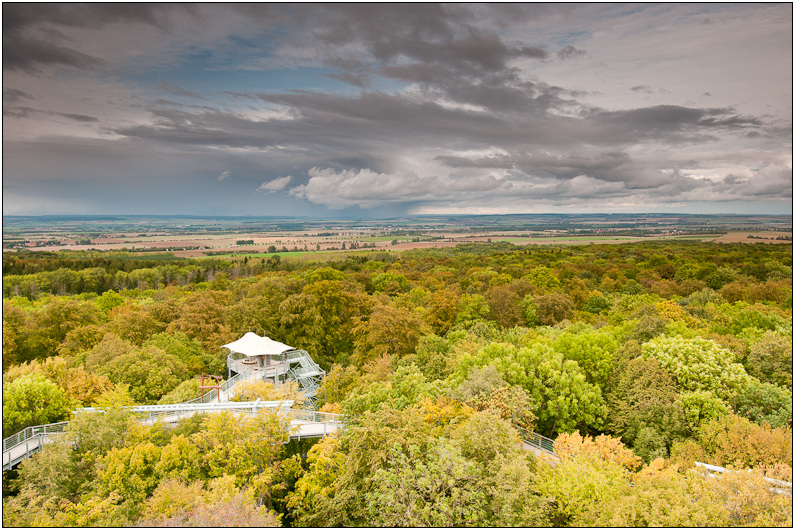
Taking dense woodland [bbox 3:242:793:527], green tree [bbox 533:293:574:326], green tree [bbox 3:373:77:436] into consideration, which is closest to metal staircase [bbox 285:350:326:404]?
dense woodland [bbox 3:242:793:527]

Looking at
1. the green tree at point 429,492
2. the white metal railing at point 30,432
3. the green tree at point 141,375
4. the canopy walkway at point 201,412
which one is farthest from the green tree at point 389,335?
the white metal railing at point 30,432

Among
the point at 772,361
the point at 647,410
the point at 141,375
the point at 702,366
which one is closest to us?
the point at 647,410

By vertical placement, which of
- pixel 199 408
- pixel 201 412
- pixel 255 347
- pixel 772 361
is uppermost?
pixel 255 347

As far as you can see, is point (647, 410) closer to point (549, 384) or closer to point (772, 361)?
point (549, 384)

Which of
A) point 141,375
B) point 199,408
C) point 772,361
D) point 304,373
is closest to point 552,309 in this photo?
point 772,361

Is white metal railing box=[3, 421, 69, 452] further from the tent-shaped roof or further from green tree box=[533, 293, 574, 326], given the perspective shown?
green tree box=[533, 293, 574, 326]

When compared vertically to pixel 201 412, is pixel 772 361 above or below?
above

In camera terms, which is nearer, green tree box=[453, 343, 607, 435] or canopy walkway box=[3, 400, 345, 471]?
canopy walkway box=[3, 400, 345, 471]

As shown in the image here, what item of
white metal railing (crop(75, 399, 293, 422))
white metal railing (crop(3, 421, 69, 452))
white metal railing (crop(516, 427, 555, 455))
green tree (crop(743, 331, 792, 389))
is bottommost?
white metal railing (crop(516, 427, 555, 455))
